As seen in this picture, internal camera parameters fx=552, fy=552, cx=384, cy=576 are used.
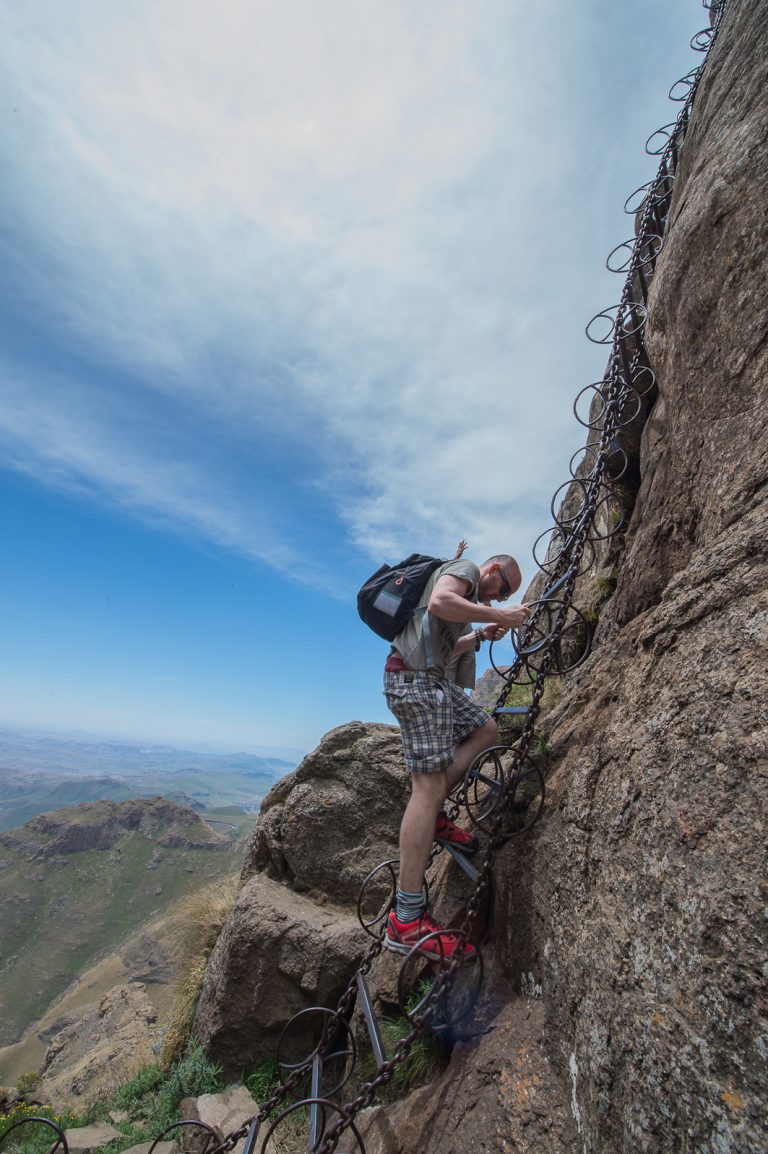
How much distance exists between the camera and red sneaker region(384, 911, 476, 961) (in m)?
4.82

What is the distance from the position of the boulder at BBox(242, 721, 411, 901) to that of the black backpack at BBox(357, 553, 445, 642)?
4996 mm

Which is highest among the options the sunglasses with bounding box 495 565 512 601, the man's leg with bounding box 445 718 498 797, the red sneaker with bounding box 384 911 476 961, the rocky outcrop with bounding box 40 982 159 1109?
the sunglasses with bounding box 495 565 512 601

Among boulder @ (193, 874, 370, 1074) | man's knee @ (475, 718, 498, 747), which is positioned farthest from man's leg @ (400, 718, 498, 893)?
boulder @ (193, 874, 370, 1074)

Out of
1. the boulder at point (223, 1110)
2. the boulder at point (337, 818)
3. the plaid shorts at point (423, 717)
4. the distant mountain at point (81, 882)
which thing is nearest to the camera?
the plaid shorts at point (423, 717)

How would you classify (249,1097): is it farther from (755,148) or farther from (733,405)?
(755,148)

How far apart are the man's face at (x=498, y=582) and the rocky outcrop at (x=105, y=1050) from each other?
10215 mm

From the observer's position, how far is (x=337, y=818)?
377 inches

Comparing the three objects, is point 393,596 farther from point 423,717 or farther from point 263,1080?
point 263,1080

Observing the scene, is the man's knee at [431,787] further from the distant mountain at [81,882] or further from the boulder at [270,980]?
the distant mountain at [81,882]

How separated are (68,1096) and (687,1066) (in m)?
13.7

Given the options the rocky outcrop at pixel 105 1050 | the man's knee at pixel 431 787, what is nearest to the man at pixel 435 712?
the man's knee at pixel 431 787

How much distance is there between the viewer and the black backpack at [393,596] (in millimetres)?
5719

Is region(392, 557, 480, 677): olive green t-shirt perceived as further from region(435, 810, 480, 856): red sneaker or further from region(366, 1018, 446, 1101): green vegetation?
region(366, 1018, 446, 1101): green vegetation

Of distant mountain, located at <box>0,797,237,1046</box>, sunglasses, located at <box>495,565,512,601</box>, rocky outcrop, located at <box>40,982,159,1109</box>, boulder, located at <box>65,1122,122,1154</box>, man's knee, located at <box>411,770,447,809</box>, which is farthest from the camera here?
distant mountain, located at <box>0,797,237,1046</box>
